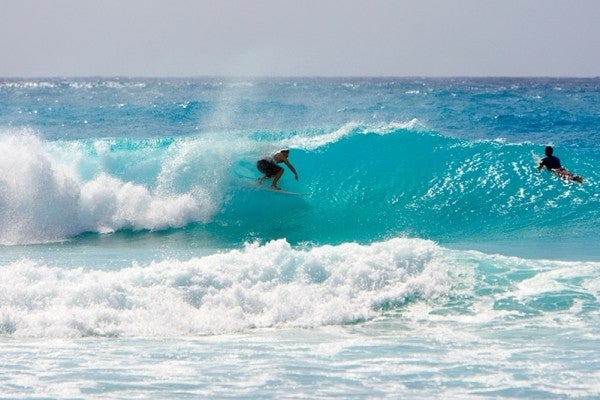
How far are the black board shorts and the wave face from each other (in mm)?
811

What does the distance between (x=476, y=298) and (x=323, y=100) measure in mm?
41145

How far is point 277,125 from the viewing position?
35.5m

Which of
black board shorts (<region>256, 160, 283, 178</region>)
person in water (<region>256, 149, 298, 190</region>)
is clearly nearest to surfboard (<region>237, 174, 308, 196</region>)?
person in water (<region>256, 149, 298, 190</region>)

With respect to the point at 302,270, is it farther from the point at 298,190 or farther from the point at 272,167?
the point at 298,190

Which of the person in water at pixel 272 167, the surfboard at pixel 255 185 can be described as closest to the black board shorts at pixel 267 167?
the person in water at pixel 272 167

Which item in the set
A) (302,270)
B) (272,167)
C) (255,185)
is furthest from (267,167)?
(302,270)

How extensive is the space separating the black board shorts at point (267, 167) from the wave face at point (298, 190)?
0.81m

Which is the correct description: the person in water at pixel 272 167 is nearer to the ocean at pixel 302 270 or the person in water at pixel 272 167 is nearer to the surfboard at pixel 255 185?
the surfboard at pixel 255 185

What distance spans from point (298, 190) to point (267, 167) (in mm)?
2119

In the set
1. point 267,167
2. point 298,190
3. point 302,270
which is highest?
point 267,167

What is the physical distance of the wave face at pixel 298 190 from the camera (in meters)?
16.4

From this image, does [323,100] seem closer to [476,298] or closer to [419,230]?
[419,230]

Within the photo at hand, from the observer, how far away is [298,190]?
18.6 m

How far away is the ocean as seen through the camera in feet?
26.3
